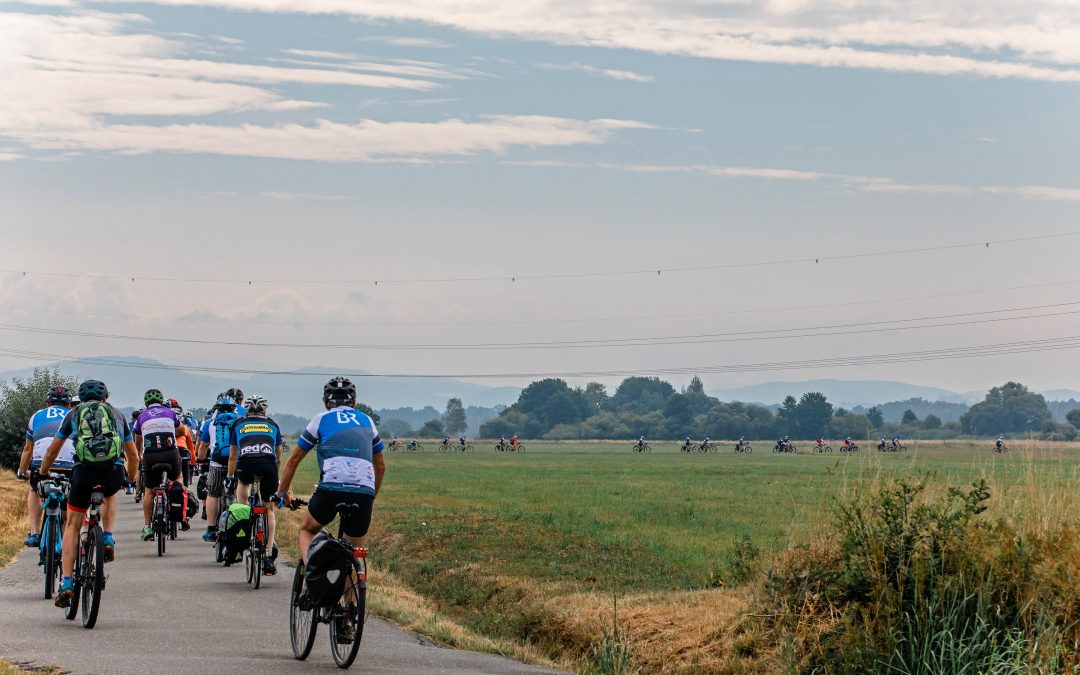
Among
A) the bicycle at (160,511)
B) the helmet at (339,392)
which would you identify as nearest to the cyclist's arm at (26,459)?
the bicycle at (160,511)

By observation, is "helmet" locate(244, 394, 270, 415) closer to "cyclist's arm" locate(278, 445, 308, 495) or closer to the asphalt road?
the asphalt road

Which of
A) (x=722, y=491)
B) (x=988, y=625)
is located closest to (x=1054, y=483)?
(x=988, y=625)

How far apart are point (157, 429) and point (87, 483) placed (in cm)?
760

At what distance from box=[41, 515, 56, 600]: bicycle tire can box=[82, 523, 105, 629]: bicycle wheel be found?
163cm

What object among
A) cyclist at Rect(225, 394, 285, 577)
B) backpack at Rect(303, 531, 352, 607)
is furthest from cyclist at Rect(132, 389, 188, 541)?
backpack at Rect(303, 531, 352, 607)

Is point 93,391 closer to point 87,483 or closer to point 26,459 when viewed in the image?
point 87,483

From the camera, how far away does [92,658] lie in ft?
37.0

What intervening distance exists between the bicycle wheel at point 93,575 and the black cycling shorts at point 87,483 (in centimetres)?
28

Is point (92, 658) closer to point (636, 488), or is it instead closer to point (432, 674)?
point (432, 674)

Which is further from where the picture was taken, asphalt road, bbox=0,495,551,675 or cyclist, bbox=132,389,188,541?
cyclist, bbox=132,389,188,541

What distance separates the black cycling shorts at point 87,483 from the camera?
42.5ft

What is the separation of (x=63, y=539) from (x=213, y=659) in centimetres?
274

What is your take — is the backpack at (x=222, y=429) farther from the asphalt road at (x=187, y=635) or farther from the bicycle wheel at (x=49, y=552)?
the bicycle wheel at (x=49, y=552)

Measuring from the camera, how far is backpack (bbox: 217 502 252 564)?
1719 centimetres
